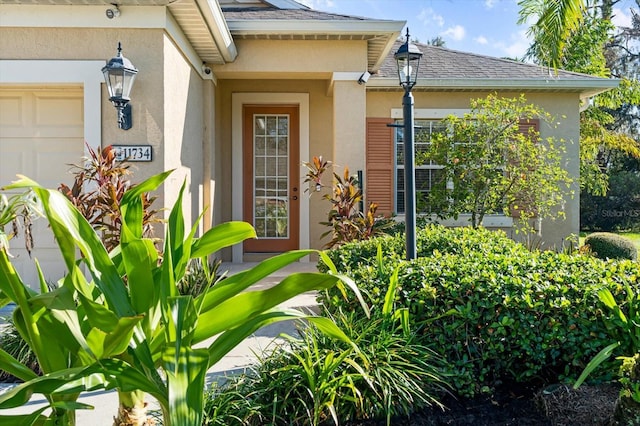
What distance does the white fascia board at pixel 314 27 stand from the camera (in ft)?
24.3

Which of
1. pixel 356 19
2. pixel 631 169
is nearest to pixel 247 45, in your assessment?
pixel 356 19

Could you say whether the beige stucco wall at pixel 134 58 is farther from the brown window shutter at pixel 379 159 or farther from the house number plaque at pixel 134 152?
the brown window shutter at pixel 379 159

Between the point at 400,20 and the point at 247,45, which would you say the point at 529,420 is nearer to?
the point at 400,20

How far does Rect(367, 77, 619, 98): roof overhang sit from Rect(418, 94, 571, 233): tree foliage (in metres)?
0.92

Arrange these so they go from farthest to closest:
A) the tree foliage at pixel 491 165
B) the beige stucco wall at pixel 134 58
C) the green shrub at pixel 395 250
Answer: the tree foliage at pixel 491 165 < the beige stucco wall at pixel 134 58 < the green shrub at pixel 395 250

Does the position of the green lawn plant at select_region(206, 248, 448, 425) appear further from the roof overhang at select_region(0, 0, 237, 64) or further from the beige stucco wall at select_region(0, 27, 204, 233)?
the roof overhang at select_region(0, 0, 237, 64)

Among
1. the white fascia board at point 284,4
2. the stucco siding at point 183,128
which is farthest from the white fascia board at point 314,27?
the white fascia board at point 284,4

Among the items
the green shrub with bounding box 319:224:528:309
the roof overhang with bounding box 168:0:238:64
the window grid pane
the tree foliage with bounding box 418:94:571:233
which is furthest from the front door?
the green shrub with bounding box 319:224:528:309

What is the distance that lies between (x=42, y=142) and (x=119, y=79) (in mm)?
1581

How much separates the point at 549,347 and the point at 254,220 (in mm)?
7038

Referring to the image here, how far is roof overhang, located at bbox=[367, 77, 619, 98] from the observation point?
8.90 m

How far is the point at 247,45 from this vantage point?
7.87 meters

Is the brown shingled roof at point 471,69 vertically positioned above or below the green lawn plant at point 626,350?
above

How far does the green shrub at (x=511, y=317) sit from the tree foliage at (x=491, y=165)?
449 centimetres
